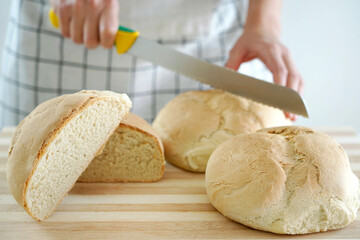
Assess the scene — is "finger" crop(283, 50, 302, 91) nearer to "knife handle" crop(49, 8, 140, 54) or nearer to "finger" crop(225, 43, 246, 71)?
"finger" crop(225, 43, 246, 71)

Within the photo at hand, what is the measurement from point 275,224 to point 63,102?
844mm

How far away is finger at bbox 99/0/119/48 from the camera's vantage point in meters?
2.08

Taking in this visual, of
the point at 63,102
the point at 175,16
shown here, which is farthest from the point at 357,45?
the point at 63,102

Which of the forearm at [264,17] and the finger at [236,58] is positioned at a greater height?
the forearm at [264,17]

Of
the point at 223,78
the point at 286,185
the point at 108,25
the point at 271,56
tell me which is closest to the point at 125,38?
the point at 108,25

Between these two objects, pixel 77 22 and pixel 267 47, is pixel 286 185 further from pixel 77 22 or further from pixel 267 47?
pixel 77 22

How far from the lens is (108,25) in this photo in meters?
2.09

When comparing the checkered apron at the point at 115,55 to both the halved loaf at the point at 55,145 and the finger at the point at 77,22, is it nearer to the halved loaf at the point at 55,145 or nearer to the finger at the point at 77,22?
the finger at the point at 77,22

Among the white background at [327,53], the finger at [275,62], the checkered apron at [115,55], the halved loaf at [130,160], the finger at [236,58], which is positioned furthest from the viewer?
the white background at [327,53]

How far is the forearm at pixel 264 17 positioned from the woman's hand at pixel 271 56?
56 millimetres

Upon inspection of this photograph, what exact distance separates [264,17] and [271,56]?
353 mm

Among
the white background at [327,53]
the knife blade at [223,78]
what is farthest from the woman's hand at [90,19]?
the white background at [327,53]

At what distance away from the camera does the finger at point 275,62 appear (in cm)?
221

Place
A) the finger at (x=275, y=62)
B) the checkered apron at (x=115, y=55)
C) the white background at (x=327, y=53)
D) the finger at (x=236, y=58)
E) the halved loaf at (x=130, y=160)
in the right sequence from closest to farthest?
1. the halved loaf at (x=130, y=160)
2. the finger at (x=275, y=62)
3. the finger at (x=236, y=58)
4. the checkered apron at (x=115, y=55)
5. the white background at (x=327, y=53)
